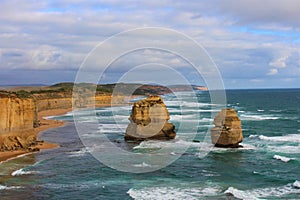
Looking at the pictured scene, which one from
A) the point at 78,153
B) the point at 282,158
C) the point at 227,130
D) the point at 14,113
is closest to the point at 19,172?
the point at 78,153

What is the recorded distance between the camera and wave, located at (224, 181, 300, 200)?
2804cm

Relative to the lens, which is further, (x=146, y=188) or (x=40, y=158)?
(x=40, y=158)

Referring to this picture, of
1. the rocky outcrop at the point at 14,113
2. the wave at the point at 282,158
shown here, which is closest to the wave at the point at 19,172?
the rocky outcrop at the point at 14,113

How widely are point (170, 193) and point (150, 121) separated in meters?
22.9

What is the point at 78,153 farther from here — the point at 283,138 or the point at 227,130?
the point at 283,138

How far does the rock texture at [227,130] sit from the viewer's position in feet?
142

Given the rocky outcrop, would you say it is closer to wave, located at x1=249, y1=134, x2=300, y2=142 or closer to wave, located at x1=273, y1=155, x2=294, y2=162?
wave, located at x1=273, y1=155, x2=294, y2=162

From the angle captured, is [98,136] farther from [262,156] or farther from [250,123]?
[250,123]

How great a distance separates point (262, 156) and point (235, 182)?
1163 centimetres

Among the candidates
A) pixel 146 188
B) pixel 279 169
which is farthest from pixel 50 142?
pixel 279 169

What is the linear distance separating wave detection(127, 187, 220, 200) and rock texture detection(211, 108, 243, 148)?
1453 cm

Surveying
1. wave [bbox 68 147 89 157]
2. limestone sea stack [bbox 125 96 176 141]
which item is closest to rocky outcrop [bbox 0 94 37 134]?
wave [bbox 68 147 89 157]

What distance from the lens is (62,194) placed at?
2880 centimetres

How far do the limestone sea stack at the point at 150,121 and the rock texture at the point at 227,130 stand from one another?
7.94 m
